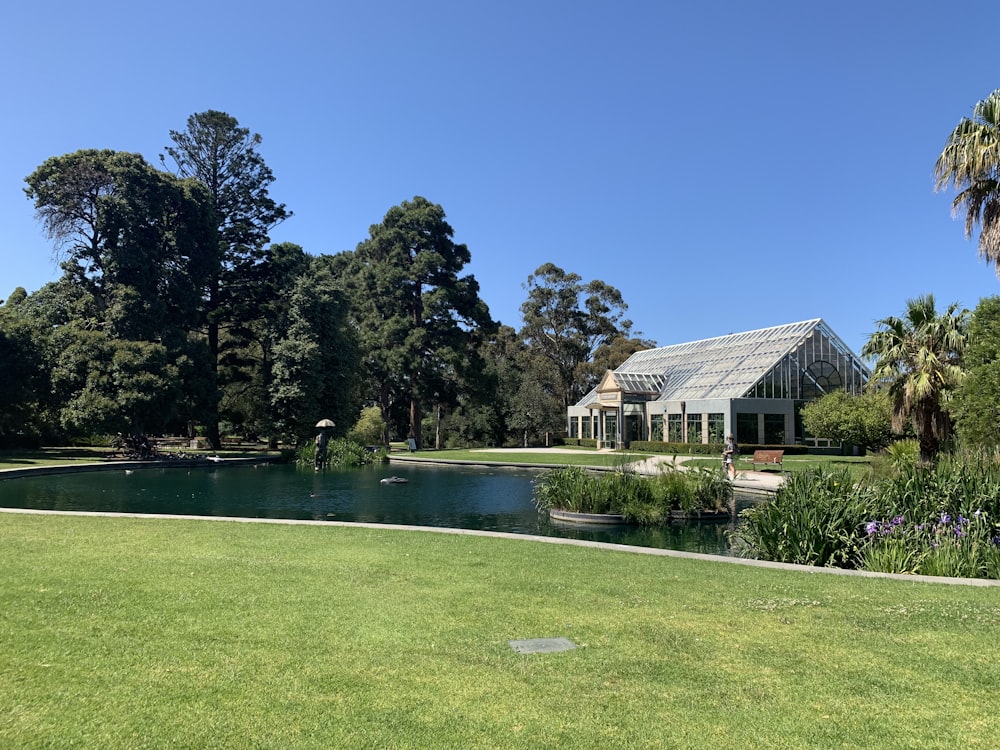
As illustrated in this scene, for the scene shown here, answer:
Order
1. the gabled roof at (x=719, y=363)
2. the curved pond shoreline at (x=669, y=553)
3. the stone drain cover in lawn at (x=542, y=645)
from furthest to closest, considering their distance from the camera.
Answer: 1. the gabled roof at (x=719, y=363)
2. the curved pond shoreline at (x=669, y=553)
3. the stone drain cover in lawn at (x=542, y=645)

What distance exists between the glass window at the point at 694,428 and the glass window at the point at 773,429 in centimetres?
325

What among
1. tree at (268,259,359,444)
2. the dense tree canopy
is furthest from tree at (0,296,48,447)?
tree at (268,259,359,444)

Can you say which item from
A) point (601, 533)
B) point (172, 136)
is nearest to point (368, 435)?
point (172, 136)

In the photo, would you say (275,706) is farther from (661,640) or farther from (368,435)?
(368,435)

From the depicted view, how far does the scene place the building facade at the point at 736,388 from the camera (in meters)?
33.2

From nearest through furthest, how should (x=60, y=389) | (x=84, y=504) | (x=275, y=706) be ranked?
(x=275, y=706) → (x=84, y=504) → (x=60, y=389)

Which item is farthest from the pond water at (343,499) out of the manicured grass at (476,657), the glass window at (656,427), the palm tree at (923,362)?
the glass window at (656,427)

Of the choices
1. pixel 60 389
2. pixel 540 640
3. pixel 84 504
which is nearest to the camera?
pixel 540 640

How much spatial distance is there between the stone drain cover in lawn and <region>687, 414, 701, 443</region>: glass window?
32.1 meters

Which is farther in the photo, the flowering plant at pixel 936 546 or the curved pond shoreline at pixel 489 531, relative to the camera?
the flowering plant at pixel 936 546

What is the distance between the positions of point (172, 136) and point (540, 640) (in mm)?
42016

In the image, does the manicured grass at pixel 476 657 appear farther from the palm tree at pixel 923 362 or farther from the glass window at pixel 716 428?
the glass window at pixel 716 428

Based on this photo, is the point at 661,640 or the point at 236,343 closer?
the point at 661,640

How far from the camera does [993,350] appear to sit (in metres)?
12.1
